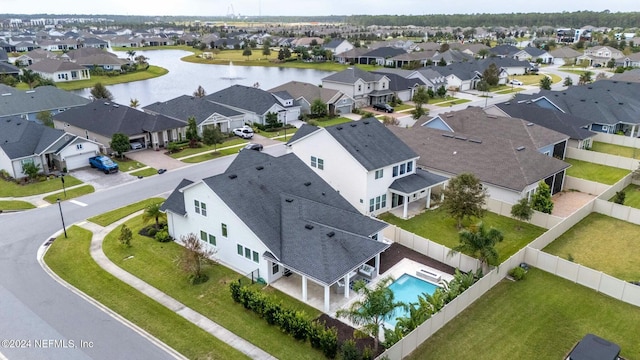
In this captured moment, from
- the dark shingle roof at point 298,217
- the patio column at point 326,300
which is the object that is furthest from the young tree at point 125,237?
the patio column at point 326,300

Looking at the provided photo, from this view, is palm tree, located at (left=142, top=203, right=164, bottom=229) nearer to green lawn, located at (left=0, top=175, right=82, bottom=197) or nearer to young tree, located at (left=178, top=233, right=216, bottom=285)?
young tree, located at (left=178, top=233, right=216, bottom=285)

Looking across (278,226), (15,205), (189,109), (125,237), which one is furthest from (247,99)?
(278,226)

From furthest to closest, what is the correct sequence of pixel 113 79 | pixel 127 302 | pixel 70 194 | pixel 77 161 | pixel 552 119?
pixel 113 79
pixel 552 119
pixel 77 161
pixel 70 194
pixel 127 302

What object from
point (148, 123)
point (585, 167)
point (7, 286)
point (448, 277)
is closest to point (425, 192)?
point (448, 277)

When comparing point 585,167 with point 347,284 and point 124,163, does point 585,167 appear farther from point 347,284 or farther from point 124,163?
point 124,163

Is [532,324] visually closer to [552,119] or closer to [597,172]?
[597,172]

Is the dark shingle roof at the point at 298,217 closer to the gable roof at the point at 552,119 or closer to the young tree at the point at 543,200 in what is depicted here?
the young tree at the point at 543,200

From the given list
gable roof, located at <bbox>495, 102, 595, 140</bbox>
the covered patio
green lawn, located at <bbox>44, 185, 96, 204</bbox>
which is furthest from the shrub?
green lawn, located at <bbox>44, 185, 96, 204</bbox>
